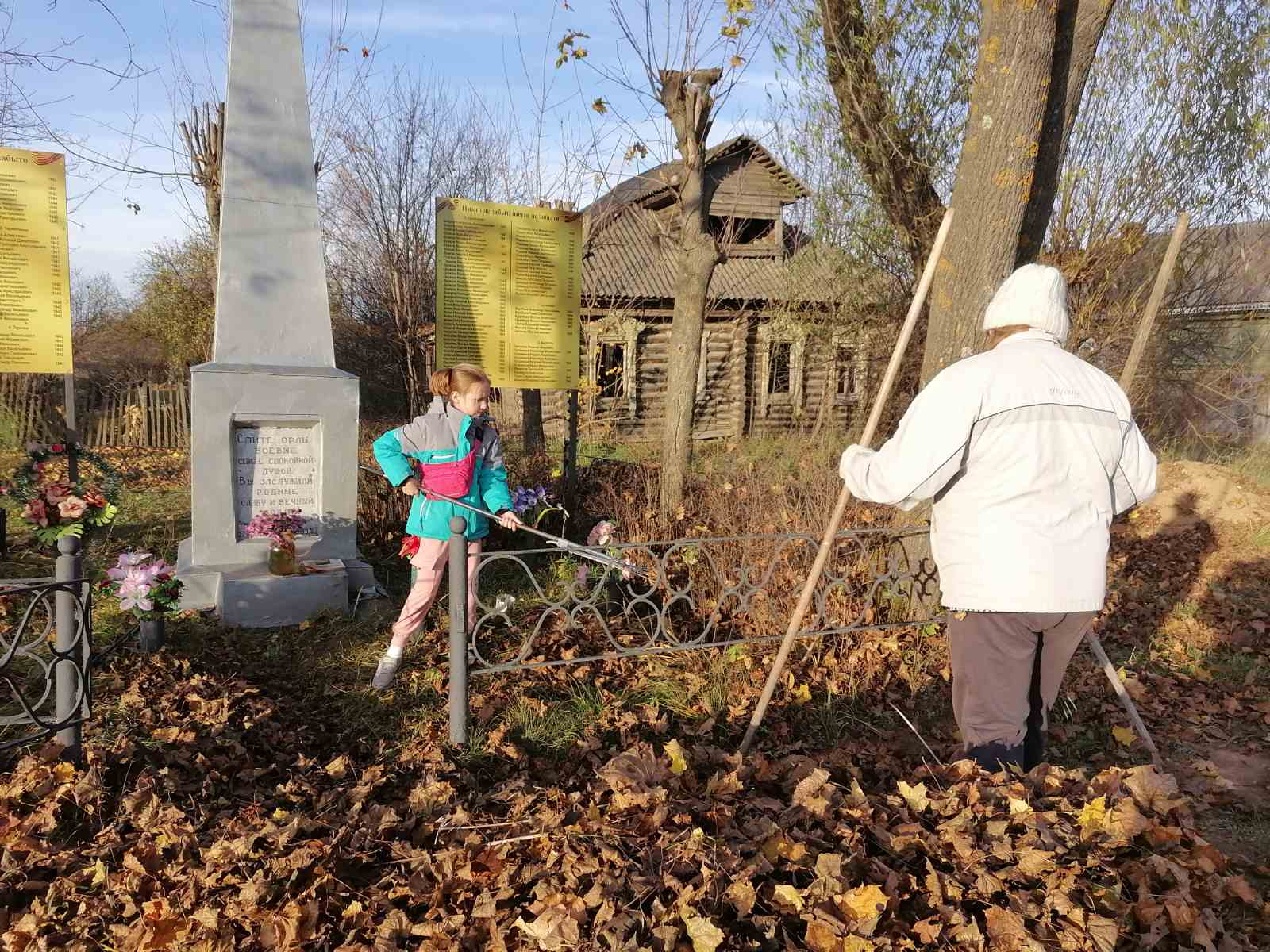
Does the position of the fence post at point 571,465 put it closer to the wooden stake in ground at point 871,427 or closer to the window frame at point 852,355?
the wooden stake in ground at point 871,427

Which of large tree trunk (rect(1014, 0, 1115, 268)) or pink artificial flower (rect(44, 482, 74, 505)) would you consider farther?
pink artificial flower (rect(44, 482, 74, 505))

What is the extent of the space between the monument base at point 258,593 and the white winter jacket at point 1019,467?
355cm

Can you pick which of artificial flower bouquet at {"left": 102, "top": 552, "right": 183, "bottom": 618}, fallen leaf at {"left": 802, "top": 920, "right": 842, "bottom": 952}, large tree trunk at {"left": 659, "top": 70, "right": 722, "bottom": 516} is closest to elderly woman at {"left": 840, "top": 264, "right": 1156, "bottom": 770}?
fallen leaf at {"left": 802, "top": 920, "right": 842, "bottom": 952}

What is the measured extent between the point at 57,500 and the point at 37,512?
0.12 m

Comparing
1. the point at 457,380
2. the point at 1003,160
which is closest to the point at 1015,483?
the point at 1003,160

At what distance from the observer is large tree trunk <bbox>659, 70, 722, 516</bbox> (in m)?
6.65

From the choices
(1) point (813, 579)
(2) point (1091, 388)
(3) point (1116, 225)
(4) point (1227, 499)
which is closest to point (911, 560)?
(1) point (813, 579)

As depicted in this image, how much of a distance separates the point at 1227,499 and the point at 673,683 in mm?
6579

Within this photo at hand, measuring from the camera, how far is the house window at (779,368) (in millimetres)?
16719

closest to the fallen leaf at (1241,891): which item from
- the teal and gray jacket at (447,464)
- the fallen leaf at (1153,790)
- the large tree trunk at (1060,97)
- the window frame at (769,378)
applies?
the fallen leaf at (1153,790)

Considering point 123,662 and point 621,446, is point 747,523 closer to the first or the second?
point 123,662

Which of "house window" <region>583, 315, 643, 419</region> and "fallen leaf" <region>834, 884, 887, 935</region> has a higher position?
"house window" <region>583, 315, 643, 419</region>

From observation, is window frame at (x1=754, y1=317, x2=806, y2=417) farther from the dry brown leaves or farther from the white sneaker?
the dry brown leaves

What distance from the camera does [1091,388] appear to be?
97.0 inches
